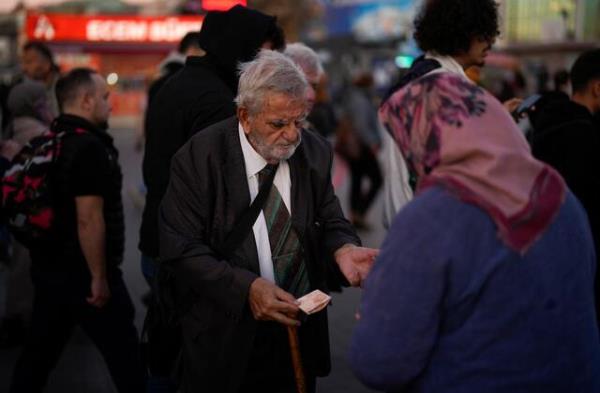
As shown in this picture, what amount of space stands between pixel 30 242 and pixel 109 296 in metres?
0.42

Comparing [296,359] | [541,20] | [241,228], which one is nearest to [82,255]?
[241,228]

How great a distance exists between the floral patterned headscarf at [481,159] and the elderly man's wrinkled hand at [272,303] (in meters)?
0.73

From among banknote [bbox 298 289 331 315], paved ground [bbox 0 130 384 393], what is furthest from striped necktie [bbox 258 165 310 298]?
paved ground [bbox 0 130 384 393]

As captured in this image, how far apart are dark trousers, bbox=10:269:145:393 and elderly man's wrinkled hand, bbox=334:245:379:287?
4.64ft

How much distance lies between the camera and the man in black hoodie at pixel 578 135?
3.53 m

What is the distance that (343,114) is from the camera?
31.4ft

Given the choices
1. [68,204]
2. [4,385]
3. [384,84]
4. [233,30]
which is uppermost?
[233,30]

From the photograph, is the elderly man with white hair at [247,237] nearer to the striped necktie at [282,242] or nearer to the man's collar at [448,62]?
the striped necktie at [282,242]

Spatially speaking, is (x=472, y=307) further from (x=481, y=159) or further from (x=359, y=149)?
(x=359, y=149)

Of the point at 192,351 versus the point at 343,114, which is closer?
the point at 192,351

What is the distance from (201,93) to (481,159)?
177cm

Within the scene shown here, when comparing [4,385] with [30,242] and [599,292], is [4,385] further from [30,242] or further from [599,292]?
[599,292]


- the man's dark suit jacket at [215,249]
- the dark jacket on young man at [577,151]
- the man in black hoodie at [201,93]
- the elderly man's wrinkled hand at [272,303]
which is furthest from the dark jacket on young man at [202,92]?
the dark jacket on young man at [577,151]

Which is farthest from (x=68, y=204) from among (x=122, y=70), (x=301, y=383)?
(x=122, y=70)
